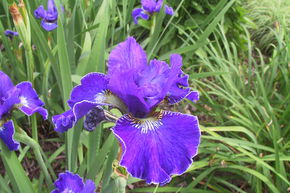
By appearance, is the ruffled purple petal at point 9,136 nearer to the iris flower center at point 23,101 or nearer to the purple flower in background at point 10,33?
the iris flower center at point 23,101

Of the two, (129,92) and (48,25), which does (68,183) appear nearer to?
(129,92)

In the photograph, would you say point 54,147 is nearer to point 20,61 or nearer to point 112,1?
point 20,61

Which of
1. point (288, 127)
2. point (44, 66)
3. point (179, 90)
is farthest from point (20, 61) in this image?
point (288, 127)

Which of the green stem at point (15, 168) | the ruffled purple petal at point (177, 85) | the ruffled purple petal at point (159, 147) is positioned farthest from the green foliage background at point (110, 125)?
the ruffled purple petal at point (177, 85)

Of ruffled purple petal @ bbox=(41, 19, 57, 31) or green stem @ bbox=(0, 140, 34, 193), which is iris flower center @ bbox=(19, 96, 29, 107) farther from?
ruffled purple petal @ bbox=(41, 19, 57, 31)

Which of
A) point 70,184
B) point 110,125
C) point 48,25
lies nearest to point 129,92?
point 70,184

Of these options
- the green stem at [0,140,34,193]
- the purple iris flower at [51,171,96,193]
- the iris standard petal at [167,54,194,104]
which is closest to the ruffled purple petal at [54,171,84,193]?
the purple iris flower at [51,171,96,193]
